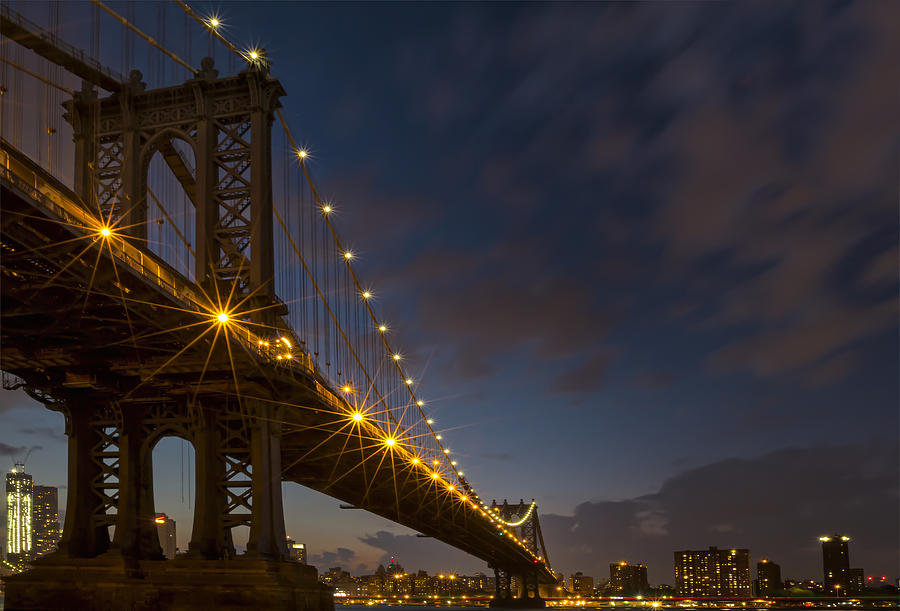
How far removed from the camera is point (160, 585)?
109 ft

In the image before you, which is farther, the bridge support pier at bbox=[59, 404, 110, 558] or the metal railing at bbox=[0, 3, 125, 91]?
the bridge support pier at bbox=[59, 404, 110, 558]

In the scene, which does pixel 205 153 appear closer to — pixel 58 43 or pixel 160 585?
pixel 58 43

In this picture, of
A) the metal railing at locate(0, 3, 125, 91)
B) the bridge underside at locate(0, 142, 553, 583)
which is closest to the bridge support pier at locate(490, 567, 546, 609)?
the bridge underside at locate(0, 142, 553, 583)

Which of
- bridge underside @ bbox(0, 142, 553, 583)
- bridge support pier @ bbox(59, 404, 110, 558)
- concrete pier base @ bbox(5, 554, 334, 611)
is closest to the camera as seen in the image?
bridge underside @ bbox(0, 142, 553, 583)

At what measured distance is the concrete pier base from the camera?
3209 cm

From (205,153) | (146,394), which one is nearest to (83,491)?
(146,394)

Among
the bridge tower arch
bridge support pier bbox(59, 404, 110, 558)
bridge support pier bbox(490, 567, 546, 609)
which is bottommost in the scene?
bridge support pier bbox(490, 567, 546, 609)

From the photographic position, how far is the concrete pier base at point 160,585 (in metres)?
32.1

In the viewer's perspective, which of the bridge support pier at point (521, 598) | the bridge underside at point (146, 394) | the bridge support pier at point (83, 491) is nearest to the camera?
the bridge underside at point (146, 394)

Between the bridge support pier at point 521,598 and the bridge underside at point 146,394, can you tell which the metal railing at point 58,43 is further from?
the bridge support pier at point 521,598

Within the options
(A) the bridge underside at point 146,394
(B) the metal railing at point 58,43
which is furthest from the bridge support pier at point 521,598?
(B) the metal railing at point 58,43

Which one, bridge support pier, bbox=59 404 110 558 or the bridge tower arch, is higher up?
the bridge tower arch

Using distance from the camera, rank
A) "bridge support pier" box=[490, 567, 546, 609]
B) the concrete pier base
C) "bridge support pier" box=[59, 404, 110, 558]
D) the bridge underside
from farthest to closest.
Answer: "bridge support pier" box=[490, 567, 546, 609] < "bridge support pier" box=[59, 404, 110, 558] < the concrete pier base < the bridge underside

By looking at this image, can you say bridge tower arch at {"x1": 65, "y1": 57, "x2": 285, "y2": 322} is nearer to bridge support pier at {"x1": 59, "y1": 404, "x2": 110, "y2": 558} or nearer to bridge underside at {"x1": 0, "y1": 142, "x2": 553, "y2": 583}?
bridge underside at {"x1": 0, "y1": 142, "x2": 553, "y2": 583}
